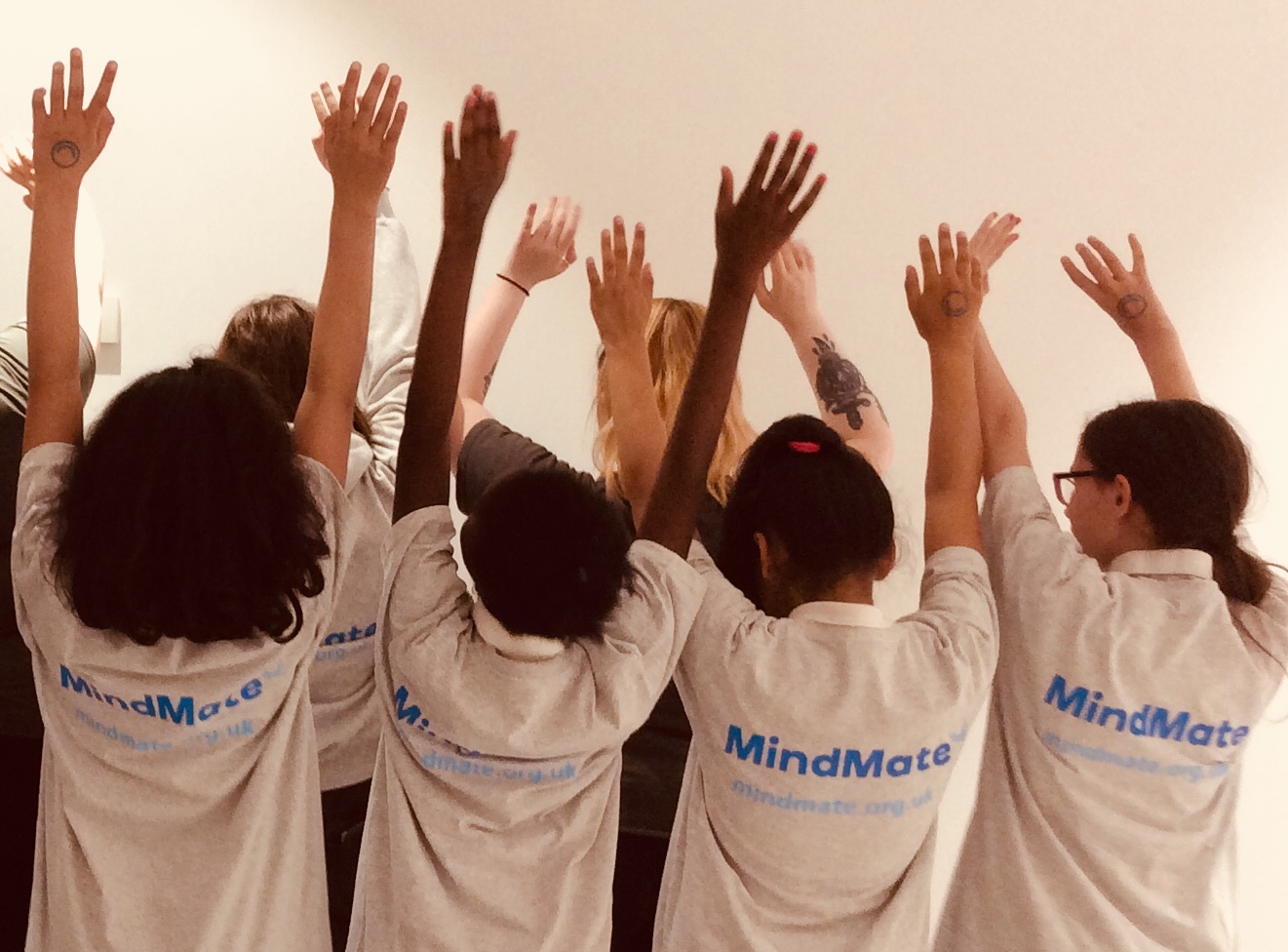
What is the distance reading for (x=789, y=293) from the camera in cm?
150

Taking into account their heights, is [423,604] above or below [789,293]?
below

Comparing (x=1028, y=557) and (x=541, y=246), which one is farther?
(x=541, y=246)

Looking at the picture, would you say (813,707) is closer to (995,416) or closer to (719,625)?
(719,625)

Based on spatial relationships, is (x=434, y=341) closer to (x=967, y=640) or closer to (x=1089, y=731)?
(x=967, y=640)

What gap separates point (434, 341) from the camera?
3.58ft

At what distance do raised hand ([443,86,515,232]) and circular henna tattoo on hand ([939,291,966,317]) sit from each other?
519mm

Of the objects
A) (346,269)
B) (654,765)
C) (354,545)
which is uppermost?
(346,269)

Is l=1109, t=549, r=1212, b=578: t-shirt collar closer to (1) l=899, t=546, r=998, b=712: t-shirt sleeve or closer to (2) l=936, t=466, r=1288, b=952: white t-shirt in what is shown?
(2) l=936, t=466, r=1288, b=952: white t-shirt

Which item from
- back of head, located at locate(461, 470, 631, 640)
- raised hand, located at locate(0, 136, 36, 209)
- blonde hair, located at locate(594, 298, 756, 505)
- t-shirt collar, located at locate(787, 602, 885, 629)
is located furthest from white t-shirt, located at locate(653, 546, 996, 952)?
raised hand, located at locate(0, 136, 36, 209)

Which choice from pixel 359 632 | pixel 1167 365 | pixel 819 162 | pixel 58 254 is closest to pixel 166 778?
pixel 359 632

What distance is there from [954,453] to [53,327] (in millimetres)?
955

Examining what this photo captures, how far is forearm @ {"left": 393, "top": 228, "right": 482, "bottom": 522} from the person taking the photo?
109 cm

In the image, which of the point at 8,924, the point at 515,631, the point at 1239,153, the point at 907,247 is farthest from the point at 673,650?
the point at 1239,153

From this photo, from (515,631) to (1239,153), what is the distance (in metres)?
1.72
